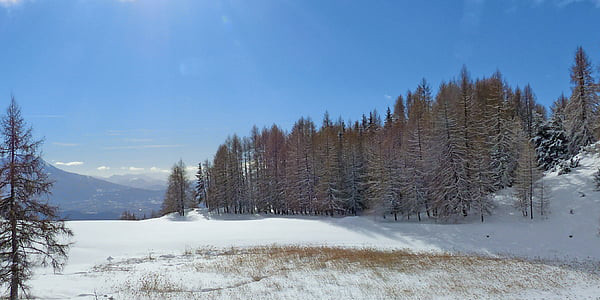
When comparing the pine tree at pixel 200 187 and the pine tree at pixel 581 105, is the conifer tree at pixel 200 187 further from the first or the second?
the pine tree at pixel 581 105

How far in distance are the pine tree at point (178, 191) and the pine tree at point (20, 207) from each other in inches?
2151

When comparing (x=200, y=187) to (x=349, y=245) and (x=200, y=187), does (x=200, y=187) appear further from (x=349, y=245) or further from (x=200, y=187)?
(x=349, y=245)

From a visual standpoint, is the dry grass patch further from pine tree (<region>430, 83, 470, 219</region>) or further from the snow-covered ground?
pine tree (<region>430, 83, 470, 219</region>)

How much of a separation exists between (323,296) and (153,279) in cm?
794

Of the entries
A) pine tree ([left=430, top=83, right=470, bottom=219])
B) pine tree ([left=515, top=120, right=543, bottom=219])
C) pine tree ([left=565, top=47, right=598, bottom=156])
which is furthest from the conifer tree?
pine tree ([left=565, top=47, right=598, bottom=156])

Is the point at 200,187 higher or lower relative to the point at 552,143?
lower

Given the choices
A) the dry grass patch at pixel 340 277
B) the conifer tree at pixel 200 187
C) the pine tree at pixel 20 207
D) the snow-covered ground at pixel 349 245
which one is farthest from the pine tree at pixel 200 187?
the pine tree at pixel 20 207

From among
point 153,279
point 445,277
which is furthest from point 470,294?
point 153,279

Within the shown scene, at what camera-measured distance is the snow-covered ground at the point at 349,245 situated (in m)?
12.8

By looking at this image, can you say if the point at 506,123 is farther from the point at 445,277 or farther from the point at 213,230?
the point at 213,230

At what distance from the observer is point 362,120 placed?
92.4 metres

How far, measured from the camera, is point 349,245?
25.8 meters

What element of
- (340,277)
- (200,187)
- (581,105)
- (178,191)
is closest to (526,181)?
(581,105)

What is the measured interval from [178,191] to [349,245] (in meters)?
48.7
